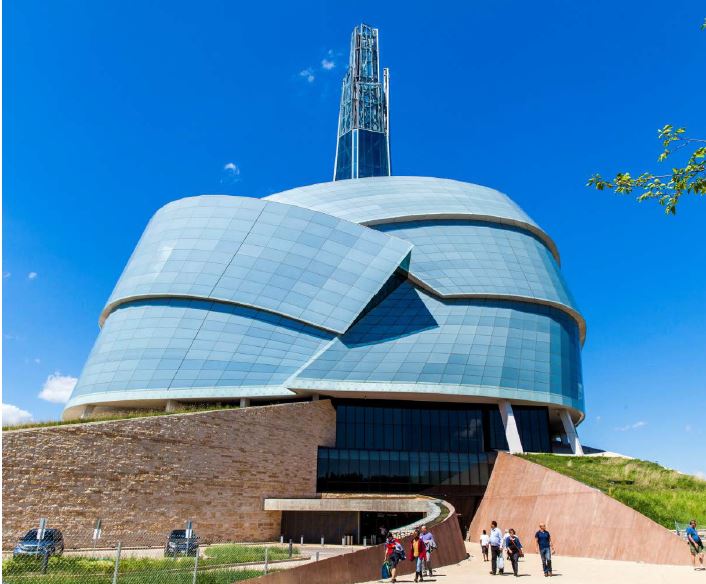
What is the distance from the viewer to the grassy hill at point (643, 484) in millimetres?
26584

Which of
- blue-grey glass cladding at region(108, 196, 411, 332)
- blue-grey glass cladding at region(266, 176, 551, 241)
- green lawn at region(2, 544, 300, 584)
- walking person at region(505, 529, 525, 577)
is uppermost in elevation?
blue-grey glass cladding at region(266, 176, 551, 241)

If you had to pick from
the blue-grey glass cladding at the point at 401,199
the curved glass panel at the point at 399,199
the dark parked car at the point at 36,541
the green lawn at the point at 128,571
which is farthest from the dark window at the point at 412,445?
the green lawn at the point at 128,571

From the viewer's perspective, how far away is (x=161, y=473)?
30.4m

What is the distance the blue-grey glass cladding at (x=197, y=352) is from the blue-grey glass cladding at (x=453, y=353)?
8.12 ft

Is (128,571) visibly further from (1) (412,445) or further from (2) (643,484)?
(1) (412,445)

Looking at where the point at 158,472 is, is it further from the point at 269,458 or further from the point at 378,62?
the point at 378,62

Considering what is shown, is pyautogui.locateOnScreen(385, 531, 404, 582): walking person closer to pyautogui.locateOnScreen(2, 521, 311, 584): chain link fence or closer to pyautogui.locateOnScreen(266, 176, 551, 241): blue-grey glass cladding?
pyautogui.locateOnScreen(2, 521, 311, 584): chain link fence

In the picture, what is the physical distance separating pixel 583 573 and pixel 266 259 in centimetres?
3030

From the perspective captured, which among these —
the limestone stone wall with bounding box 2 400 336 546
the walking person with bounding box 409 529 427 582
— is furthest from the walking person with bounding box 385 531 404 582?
the limestone stone wall with bounding box 2 400 336 546

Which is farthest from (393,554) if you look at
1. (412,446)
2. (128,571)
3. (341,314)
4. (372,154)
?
(372,154)

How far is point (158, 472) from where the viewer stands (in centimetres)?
3027

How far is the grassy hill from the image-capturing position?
26.6 m

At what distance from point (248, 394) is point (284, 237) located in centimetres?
1241

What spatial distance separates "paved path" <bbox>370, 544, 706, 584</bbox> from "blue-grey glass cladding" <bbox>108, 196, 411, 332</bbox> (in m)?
21.7
